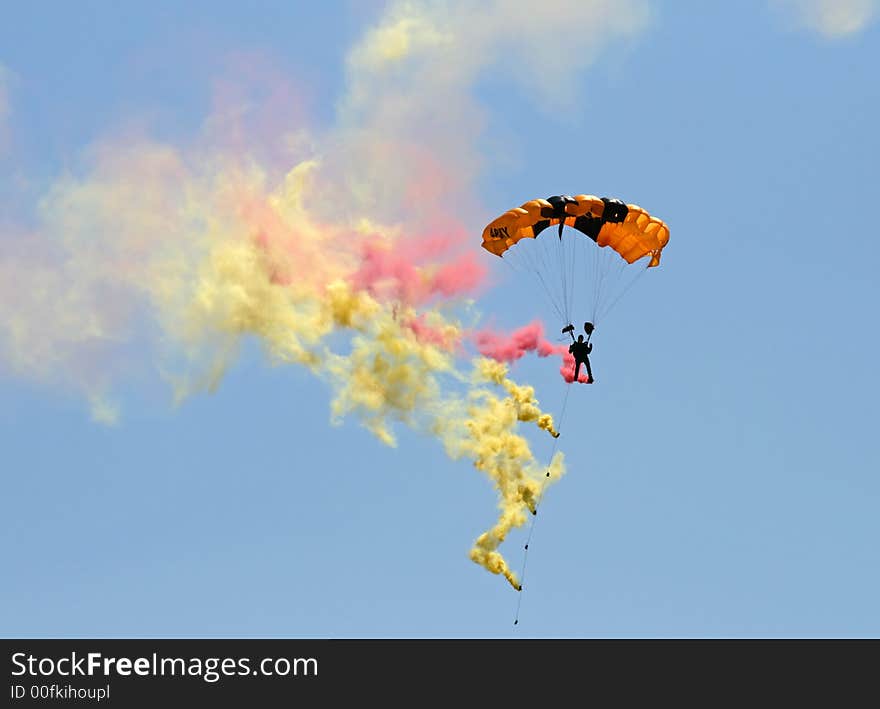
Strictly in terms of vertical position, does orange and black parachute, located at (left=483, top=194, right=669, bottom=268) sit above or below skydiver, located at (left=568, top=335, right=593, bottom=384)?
above

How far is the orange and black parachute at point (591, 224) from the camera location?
49.2m

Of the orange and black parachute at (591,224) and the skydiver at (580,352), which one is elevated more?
the orange and black parachute at (591,224)

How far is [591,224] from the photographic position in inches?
1983

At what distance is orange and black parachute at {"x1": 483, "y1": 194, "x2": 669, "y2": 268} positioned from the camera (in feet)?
161
